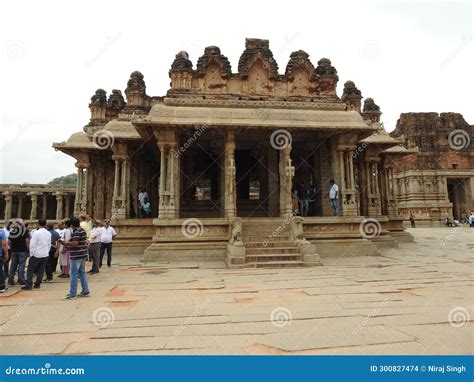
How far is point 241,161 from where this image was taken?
1814cm

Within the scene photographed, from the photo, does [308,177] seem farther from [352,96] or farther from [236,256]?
[236,256]

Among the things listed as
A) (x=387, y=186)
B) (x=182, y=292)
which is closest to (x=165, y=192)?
(x=182, y=292)

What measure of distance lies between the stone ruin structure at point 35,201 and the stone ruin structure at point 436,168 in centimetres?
4019

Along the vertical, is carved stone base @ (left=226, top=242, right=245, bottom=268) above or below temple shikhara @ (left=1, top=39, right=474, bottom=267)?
below

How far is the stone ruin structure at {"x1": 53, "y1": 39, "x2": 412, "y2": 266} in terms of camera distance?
38.6ft

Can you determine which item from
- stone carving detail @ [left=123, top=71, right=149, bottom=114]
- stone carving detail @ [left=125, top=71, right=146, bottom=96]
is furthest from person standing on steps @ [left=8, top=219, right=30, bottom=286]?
stone carving detail @ [left=125, top=71, right=146, bottom=96]

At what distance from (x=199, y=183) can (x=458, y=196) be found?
3868 centimetres

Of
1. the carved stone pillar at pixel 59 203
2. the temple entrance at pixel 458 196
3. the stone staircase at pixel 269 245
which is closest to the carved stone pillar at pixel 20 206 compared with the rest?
the carved stone pillar at pixel 59 203

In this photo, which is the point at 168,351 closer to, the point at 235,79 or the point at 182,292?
the point at 182,292

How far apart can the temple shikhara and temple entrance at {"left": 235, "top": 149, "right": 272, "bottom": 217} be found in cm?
6

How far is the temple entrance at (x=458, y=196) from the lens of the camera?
4022cm

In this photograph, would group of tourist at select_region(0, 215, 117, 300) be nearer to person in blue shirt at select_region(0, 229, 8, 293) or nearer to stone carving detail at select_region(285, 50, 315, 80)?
person in blue shirt at select_region(0, 229, 8, 293)

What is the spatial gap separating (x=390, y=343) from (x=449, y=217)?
130 ft

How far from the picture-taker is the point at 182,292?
637 cm
